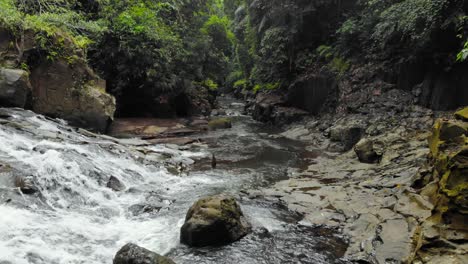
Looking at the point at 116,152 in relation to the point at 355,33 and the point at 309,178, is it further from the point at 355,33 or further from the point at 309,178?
the point at 355,33

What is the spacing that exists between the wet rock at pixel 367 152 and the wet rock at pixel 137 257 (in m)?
7.29

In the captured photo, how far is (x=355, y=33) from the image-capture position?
16.3 metres

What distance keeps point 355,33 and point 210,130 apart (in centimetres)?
788

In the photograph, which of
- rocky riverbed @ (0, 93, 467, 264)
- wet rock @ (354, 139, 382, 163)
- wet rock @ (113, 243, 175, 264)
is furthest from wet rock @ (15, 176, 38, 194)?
wet rock @ (354, 139, 382, 163)

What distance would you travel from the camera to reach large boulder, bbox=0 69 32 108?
10.9 m

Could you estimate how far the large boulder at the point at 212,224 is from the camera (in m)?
5.86

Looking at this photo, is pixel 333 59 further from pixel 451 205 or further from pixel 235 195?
pixel 451 205

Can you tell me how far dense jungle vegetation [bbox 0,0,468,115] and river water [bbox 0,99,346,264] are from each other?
16.6 ft

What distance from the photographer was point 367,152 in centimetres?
1054

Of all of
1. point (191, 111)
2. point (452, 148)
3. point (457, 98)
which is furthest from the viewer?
point (191, 111)

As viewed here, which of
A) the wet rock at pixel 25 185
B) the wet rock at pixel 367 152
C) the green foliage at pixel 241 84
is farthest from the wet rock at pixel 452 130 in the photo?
the green foliage at pixel 241 84

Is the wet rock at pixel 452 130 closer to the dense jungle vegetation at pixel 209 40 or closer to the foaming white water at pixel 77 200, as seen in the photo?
the foaming white water at pixel 77 200

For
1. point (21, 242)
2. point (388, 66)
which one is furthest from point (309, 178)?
point (388, 66)

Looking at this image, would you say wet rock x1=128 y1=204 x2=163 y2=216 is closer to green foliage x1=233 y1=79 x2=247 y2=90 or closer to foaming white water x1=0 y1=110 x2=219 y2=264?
foaming white water x1=0 y1=110 x2=219 y2=264
